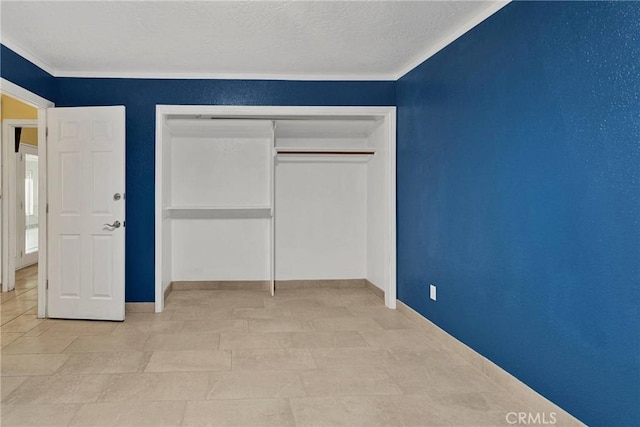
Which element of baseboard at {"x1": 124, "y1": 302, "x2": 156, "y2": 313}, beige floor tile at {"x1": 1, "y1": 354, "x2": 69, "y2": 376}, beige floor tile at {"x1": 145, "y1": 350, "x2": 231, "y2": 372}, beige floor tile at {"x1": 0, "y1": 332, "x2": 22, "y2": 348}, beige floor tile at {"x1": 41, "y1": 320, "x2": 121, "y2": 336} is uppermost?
baseboard at {"x1": 124, "y1": 302, "x2": 156, "y2": 313}

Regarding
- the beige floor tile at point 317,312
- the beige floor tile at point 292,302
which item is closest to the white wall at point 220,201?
the beige floor tile at point 292,302

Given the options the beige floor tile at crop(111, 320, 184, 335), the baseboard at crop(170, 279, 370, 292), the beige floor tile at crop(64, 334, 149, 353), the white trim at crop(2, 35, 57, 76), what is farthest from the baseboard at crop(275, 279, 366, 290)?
the white trim at crop(2, 35, 57, 76)

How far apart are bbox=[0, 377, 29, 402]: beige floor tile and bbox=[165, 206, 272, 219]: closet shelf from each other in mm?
2716

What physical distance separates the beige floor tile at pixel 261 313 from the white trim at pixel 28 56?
3.10 metres

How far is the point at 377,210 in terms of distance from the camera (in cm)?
523

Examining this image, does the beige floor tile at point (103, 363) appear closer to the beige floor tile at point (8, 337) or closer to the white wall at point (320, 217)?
the beige floor tile at point (8, 337)

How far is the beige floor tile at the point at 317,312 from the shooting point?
4.41 m

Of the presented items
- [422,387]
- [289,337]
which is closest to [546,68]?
[422,387]

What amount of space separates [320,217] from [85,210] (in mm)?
2836

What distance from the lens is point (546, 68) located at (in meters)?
2.35

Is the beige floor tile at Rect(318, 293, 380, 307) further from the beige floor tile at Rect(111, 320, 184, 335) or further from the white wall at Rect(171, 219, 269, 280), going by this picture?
the beige floor tile at Rect(111, 320, 184, 335)

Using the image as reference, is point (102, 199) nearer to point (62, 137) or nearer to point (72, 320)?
point (62, 137)

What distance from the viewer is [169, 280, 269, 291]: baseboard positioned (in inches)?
221

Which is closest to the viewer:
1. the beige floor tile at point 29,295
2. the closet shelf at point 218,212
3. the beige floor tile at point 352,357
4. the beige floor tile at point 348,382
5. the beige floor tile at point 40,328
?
the beige floor tile at point 348,382
